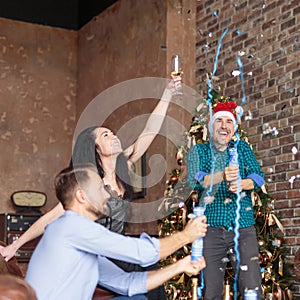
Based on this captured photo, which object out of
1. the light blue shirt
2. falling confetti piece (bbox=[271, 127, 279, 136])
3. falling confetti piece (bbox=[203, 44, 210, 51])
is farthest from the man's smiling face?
falling confetti piece (bbox=[203, 44, 210, 51])

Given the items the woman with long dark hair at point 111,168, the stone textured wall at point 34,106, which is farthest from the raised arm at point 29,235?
the stone textured wall at point 34,106

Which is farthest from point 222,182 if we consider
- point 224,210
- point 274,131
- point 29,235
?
point 29,235

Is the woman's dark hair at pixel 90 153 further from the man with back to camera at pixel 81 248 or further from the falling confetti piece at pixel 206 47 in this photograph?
the falling confetti piece at pixel 206 47

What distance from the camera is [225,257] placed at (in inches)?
158

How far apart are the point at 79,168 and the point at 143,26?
4699 millimetres

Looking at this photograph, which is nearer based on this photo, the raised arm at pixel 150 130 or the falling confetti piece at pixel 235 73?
the raised arm at pixel 150 130

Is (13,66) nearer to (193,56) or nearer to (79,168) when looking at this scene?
(193,56)

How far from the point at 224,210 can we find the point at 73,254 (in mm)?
1858

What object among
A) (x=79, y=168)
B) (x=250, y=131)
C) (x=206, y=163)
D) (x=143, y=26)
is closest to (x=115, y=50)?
(x=143, y=26)

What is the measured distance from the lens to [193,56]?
6520 millimetres

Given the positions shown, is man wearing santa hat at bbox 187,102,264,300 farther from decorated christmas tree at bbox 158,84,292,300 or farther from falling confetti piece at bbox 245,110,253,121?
falling confetti piece at bbox 245,110,253,121

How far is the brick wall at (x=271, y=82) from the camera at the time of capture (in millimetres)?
5117

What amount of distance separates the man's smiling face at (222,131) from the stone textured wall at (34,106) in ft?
14.3

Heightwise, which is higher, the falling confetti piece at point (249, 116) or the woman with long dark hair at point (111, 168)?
the falling confetti piece at point (249, 116)
